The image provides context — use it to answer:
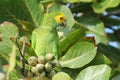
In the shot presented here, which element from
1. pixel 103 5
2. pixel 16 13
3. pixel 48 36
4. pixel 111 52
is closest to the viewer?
pixel 48 36

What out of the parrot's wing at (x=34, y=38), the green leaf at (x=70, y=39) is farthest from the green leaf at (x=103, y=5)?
the parrot's wing at (x=34, y=38)

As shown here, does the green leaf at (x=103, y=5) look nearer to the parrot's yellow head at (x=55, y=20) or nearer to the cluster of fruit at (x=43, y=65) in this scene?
the parrot's yellow head at (x=55, y=20)

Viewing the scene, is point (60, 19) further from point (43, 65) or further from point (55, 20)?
point (43, 65)

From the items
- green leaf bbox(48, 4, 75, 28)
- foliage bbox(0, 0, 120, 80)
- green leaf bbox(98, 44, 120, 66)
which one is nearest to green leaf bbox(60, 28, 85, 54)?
foliage bbox(0, 0, 120, 80)

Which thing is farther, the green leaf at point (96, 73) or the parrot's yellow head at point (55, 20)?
the parrot's yellow head at point (55, 20)

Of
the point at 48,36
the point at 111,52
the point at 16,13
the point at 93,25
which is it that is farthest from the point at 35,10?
the point at 111,52

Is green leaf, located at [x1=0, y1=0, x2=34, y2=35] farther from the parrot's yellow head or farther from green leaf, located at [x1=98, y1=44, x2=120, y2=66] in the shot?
green leaf, located at [x1=98, y1=44, x2=120, y2=66]
